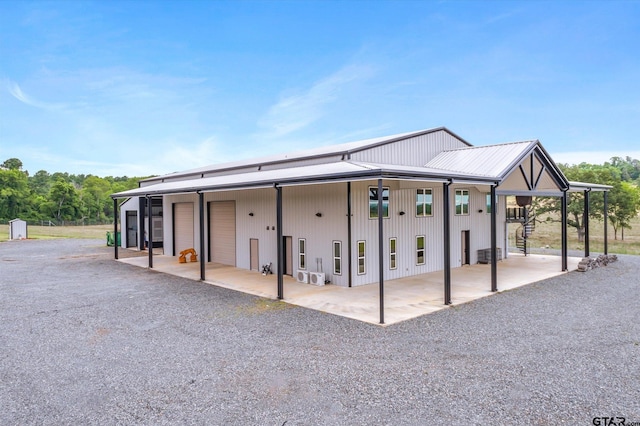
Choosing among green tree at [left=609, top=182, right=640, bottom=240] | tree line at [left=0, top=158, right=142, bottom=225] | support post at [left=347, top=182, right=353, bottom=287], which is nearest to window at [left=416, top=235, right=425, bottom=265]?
support post at [left=347, top=182, right=353, bottom=287]

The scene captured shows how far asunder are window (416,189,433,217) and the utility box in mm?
33007

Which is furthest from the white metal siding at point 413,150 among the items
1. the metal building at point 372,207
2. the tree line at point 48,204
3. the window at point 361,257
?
the tree line at point 48,204

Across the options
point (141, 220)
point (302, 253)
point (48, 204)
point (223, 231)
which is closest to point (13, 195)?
point (48, 204)

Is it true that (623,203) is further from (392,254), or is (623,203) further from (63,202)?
(63,202)

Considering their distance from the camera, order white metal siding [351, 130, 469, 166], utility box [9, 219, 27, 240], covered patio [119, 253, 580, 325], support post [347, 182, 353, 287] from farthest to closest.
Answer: utility box [9, 219, 27, 240] → white metal siding [351, 130, 469, 166] → support post [347, 182, 353, 287] → covered patio [119, 253, 580, 325]

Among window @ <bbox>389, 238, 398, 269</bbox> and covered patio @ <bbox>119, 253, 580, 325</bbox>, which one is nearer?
covered patio @ <bbox>119, 253, 580, 325</bbox>

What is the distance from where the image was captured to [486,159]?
14.2m

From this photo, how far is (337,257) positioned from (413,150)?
601 cm

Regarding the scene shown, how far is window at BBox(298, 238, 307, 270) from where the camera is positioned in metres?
13.5

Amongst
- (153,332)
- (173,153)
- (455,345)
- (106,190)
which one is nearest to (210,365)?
(153,332)

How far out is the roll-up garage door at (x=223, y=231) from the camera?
55.7ft

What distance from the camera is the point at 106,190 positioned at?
228 feet

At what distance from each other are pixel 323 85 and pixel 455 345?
32513mm

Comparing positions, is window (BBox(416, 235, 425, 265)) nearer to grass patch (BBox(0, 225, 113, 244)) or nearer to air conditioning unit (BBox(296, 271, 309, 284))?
air conditioning unit (BBox(296, 271, 309, 284))
